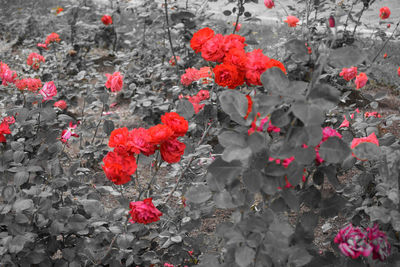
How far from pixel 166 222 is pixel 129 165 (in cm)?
46

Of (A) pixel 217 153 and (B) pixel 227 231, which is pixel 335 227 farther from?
(B) pixel 227 231

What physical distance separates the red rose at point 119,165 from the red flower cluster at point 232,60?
1.06ft

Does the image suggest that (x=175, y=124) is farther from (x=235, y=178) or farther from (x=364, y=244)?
(x=364, y=244)

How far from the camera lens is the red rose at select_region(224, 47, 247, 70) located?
1.01m

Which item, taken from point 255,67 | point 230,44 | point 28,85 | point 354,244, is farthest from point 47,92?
point 354,244

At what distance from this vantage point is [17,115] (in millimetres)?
1408

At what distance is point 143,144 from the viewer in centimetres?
103

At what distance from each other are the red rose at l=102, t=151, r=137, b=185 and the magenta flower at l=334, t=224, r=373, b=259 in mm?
560

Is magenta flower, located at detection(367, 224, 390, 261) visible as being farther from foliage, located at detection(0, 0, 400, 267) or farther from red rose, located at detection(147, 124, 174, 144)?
red rose, located at detection(147, 124, 174, 144)

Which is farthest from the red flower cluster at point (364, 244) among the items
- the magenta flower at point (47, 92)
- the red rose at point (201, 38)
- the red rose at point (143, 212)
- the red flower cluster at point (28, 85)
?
the red flower cluster at point (28, 85)

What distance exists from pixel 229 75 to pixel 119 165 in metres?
0.38

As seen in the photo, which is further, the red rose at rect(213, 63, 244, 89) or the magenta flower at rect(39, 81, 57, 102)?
the magenta flower at rect(39, 81, 57, 102)

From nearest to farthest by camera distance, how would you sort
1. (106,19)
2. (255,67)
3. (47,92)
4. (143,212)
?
(255,67), (143,212), (47,92), (106,19)

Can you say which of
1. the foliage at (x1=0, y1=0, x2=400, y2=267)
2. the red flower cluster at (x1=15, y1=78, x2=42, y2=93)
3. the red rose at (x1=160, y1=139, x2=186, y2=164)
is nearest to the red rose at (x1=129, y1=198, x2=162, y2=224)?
the foliage at (x1=0, y1=0, x2=400, y2=267)
